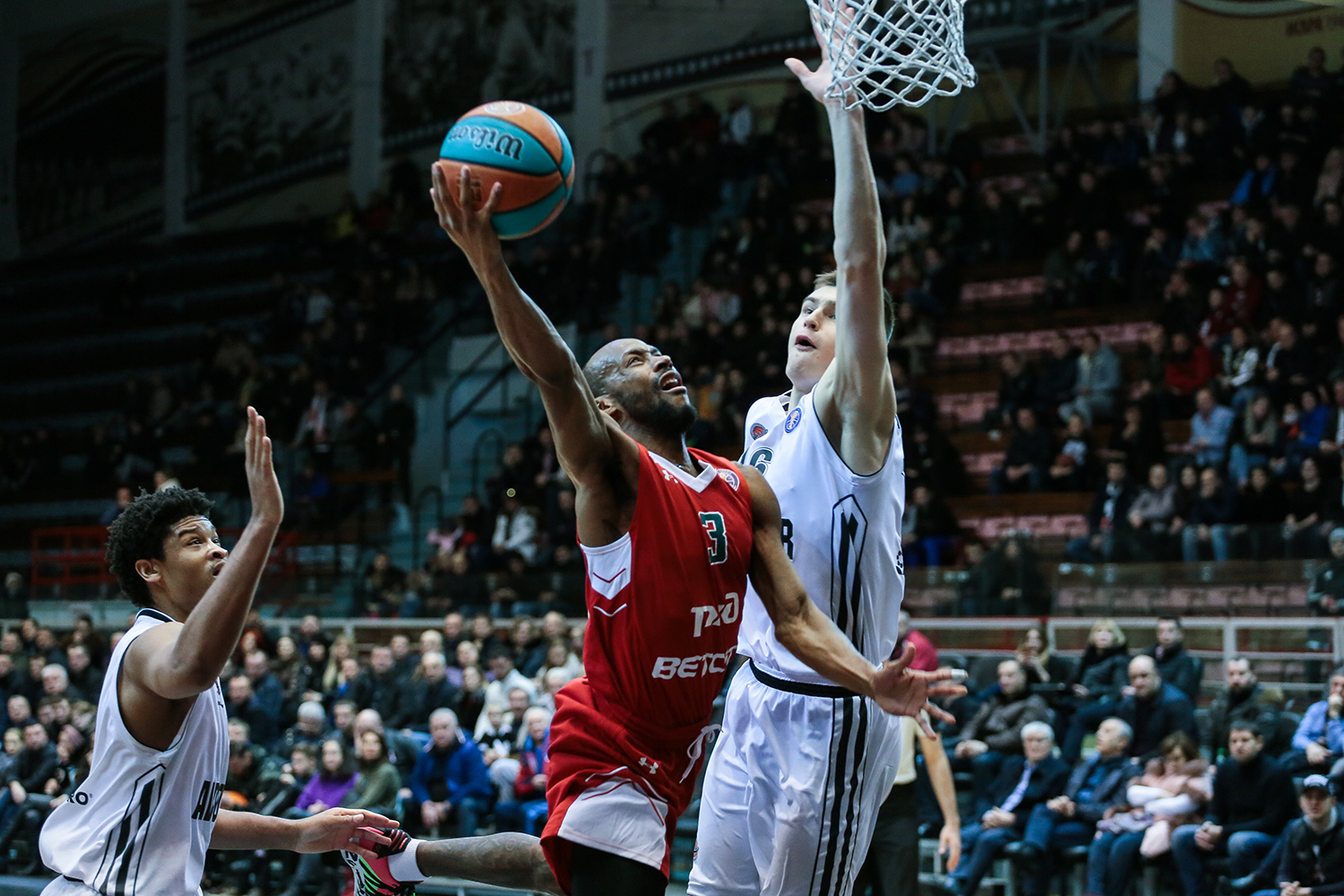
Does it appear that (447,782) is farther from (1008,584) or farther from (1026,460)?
(1026,460)

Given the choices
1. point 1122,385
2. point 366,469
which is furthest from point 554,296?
point 1122,385

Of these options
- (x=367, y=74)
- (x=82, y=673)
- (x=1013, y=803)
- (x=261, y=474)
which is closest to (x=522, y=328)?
(x=261, y=474)

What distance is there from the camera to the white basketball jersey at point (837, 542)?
4.64m

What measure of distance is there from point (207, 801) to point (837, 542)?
1921 millimetres

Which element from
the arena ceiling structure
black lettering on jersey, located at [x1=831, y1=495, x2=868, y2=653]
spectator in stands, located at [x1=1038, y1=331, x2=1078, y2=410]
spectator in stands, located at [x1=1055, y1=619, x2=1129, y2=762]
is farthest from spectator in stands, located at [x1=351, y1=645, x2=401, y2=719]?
the arena ceiling structure

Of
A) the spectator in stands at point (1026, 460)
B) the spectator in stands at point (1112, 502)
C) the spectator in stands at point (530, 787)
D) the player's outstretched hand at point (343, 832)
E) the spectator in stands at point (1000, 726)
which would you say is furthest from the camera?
the spectator in stands at point (1026, 460)

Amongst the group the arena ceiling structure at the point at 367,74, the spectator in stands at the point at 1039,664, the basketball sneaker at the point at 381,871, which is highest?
the arena ceiling structure at the point at 367,74

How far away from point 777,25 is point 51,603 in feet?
40.0

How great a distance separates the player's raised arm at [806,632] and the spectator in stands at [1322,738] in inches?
212

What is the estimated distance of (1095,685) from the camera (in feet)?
Answer: 34.3

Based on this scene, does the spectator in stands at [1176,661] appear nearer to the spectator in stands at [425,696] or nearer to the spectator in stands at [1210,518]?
the spectator in stands at [1210,518]

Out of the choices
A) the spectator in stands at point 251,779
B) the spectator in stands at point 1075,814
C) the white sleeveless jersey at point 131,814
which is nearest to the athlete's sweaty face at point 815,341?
the white sleeveless jersey at point 131,814

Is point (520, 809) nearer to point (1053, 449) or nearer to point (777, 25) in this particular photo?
point (1053, 449)

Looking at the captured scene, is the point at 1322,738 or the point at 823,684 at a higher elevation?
the point at 823,684
